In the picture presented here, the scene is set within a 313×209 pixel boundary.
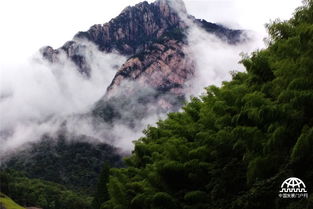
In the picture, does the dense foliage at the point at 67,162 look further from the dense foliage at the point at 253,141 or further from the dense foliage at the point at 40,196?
the dense foliage at the point at 253,141

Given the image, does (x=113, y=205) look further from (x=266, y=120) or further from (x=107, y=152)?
(x=107, y=152)

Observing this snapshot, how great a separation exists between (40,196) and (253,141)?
97.3 m

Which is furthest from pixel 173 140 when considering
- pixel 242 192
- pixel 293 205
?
pixel 293 205

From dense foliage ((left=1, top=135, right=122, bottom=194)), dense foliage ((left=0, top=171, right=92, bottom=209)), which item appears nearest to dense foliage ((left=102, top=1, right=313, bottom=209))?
dense foliage ((left=0, top=171, right=92, bottom=209))

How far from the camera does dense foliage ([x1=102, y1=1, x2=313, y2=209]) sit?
10.7 metres

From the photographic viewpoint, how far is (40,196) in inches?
4018

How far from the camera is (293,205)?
10.3 meters

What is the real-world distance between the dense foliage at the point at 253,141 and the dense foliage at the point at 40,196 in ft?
241

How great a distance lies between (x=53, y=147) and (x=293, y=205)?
623ft

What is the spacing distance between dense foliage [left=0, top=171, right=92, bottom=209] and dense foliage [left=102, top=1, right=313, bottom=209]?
73427 millimetres

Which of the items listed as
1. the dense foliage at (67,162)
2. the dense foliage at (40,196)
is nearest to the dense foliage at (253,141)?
the dense foliage at (40,196)

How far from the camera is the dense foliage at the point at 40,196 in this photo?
292 feet

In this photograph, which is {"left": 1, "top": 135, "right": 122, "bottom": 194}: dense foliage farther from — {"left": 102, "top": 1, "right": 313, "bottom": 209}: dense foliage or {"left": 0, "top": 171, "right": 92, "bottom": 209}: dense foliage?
{"left": 102, "top": 1, "right": 313, "bottom": 209}: dense foliage

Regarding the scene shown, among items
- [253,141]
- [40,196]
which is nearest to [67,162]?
[40,196]
